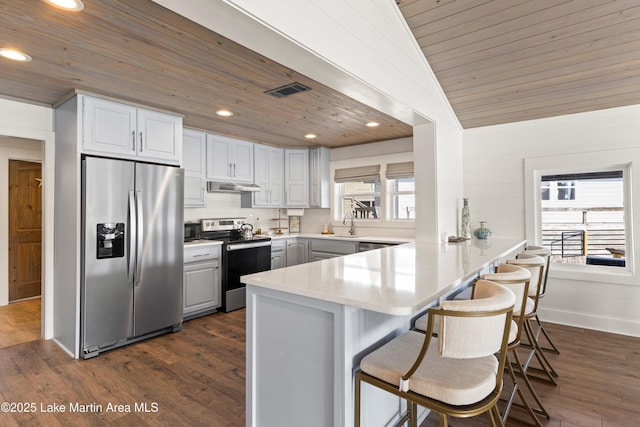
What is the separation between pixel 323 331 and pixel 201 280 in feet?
9.40

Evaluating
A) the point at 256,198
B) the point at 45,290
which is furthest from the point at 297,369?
the point at 256,198

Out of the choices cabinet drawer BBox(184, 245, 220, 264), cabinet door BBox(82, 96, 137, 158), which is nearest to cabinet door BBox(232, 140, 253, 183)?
cabinet drawer BBox(184, 245, 220, 264)

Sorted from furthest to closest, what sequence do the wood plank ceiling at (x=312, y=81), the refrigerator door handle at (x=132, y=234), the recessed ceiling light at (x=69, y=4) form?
the refrigerator door handle at (x=132, y=234) → the wood plank ceiling at (x=312, y=81) → the recessed ceiling light at (x=69, y=4)

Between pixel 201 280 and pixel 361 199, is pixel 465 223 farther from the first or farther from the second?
pixel 201 280

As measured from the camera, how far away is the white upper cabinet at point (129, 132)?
2.96 meters

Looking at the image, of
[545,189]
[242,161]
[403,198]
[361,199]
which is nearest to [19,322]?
[242,161]

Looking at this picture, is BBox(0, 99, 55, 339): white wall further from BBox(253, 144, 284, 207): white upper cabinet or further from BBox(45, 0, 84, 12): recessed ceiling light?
BBox(253, 144, 284, 207): white upper cabinet

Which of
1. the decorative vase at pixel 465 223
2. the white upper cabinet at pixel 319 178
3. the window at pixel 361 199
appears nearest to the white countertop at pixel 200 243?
the white upper cabinet at pixel 319 178

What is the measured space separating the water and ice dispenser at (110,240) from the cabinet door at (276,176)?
7.83ft

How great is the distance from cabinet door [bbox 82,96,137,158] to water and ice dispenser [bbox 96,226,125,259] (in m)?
0.68

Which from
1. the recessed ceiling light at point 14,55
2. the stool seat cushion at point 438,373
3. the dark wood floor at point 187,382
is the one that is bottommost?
the dark wood floor at point 187,382

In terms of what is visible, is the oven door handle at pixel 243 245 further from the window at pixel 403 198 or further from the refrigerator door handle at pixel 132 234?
Answer: the window at pixel 403 198

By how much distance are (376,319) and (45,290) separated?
11.3 feet

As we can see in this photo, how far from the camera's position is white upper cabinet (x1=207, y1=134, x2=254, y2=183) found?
443 centimetres
